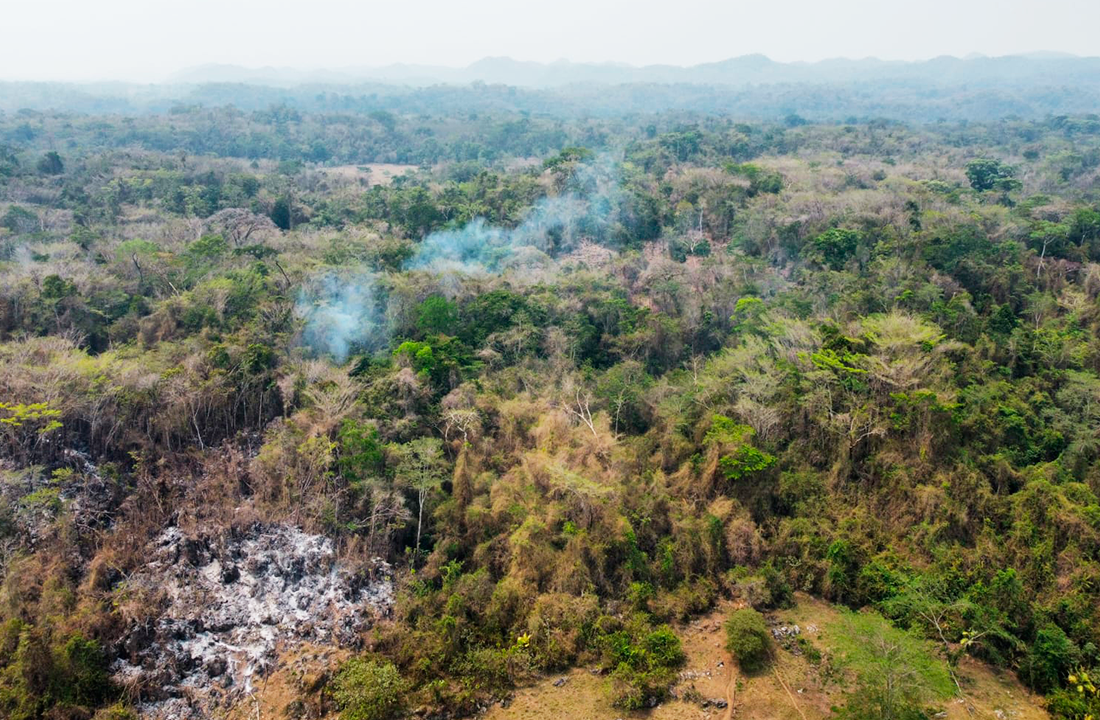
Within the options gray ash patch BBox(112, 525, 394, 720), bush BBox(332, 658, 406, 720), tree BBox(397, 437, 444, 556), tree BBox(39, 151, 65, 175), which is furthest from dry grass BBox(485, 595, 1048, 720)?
tree BBox(39, 151, 65, 175)

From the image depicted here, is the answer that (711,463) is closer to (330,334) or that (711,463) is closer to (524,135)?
(330,334)

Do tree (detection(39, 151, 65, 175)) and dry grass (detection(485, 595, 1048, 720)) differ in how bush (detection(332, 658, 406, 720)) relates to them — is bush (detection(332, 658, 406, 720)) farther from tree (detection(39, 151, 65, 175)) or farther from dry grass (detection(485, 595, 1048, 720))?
tree (detection(39, 151, 65, 175))

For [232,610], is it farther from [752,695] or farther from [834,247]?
[834,247]

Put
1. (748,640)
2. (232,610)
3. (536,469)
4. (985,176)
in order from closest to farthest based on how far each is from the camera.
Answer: (748,640), (232,610), (536,469), (985,176)

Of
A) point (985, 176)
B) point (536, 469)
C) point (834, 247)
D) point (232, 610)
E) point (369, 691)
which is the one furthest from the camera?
point (985, 176)

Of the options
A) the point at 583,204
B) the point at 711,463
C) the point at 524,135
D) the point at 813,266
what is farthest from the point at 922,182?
the point at 524,135

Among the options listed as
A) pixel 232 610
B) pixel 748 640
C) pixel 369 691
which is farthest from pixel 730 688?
pixel 232 610

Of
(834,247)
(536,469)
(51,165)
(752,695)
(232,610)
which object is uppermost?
(51,165)
